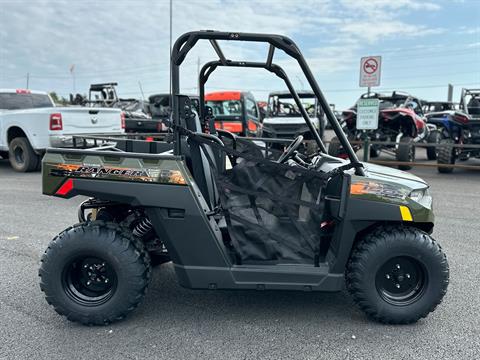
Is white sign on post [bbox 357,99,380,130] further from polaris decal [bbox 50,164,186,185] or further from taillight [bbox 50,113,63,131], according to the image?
polaris decal [bbox 50,164,186,185]

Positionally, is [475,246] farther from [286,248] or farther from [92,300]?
[92,300]

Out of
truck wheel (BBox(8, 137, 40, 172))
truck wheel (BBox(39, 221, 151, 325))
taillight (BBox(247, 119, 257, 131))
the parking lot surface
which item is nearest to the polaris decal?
truck wheel (BBox(39, 221, 151, 325))

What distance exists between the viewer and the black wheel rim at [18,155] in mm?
9958

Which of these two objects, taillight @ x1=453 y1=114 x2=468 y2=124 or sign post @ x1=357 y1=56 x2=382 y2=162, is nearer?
sign post @ x1=357 y1=56 x2=382 y2=162

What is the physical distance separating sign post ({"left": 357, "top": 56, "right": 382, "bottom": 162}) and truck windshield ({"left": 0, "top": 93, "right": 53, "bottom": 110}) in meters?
7.98

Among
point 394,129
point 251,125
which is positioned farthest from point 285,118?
point 394,129

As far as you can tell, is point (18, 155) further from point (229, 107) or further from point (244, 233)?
point (244, 233)

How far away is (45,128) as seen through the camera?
9250mm

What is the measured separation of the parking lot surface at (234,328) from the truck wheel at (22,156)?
639cm

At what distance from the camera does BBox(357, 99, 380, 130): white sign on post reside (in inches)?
354

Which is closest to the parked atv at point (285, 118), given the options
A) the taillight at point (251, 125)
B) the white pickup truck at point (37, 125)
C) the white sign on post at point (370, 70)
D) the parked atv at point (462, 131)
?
the taillight at point (251, 125)

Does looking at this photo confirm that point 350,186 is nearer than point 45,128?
Yes

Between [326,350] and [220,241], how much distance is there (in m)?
1.01

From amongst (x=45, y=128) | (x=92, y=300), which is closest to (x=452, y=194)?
(x=92, y=300)
